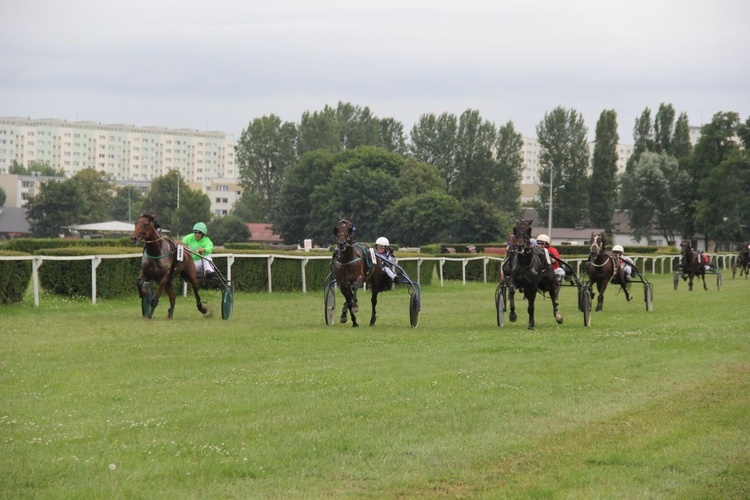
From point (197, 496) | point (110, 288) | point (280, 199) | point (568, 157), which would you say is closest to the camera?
point (197, 496)

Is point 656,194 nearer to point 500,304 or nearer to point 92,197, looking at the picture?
point 92,197

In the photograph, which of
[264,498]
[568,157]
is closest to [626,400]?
[264,498]

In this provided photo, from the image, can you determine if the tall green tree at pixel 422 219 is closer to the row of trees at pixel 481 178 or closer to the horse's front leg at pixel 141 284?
the row of trees at pixel 481 178

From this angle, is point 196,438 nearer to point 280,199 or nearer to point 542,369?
point 542,369

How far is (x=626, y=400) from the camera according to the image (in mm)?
9164

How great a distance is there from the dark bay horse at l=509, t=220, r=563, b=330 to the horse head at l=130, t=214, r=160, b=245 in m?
5.35

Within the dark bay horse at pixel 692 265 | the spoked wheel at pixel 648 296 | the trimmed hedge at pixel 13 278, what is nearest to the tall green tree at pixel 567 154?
the dark bay horse at pixel 692 265

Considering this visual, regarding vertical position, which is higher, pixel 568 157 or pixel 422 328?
pixel 568 157

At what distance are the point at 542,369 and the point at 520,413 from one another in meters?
2.95

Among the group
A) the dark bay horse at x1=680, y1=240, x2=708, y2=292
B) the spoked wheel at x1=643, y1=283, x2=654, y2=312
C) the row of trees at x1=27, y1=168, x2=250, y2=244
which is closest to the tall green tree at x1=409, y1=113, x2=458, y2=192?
the row of trees at x1=27, y1=168, x2=250, y2=244

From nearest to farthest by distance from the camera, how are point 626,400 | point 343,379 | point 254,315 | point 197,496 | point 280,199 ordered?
1. point 197,496
2. point 626,400
3. point 343,379
4. point 254,315
5. point 280,199

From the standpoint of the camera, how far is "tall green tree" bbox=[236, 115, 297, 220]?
101 meters

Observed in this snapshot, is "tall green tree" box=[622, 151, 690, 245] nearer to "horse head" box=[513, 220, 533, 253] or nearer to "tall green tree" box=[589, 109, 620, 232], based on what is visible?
"tall green tree" box=[589, 109, 620, 232]

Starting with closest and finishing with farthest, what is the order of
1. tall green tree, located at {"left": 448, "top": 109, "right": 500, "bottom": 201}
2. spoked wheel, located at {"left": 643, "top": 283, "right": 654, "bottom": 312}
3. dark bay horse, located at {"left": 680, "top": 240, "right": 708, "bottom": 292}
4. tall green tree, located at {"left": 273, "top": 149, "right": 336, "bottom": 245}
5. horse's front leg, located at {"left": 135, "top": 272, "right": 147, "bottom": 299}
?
horse's front leg, located at {"left": 135, "top": 272, "right": 147, "bottom": 299} < spoked wheel, located at {"left": 643, "top": 283, "right": 654, "bottom": 312} < dark bay horse, located at {"left": 680, "top": 240, "right": 708, "bottom": 292} < tall green tree, located at {"left": 273, "top": 149, "right": 336, "bottom": 245} < tall green tree, located at {"left": 448, "top": 109, "right": 500, "bottom": 201}
